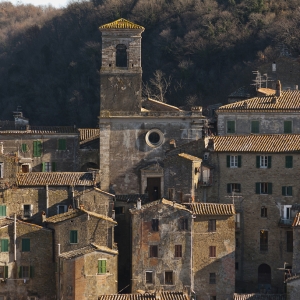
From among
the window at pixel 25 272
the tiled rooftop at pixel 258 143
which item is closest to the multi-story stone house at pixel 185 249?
the tiled rooftop at pixel 258 143

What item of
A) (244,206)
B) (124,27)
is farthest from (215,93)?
(244,206)

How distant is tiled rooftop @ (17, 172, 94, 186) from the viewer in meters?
79.6

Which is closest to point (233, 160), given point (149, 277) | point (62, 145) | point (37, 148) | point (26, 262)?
point (149, 277)

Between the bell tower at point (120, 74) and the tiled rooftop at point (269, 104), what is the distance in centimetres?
493

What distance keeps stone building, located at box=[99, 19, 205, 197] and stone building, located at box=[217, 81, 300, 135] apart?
1.87 meters

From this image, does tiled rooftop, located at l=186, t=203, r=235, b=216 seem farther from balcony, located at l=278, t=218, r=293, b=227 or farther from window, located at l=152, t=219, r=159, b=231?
balcony, located at l=278, t=218, r=293, b=227

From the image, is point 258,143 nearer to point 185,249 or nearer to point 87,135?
point 185,249

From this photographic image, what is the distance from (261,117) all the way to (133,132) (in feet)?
23.2

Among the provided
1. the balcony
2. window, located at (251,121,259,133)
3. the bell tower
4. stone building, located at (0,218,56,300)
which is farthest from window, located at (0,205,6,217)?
window, located at (251,121,259,133)

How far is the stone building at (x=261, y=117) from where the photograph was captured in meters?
84.8

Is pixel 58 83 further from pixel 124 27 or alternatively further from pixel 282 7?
pixel 124 27

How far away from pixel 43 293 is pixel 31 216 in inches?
170

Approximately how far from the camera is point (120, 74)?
8519cm

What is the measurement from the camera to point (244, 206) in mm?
77875
